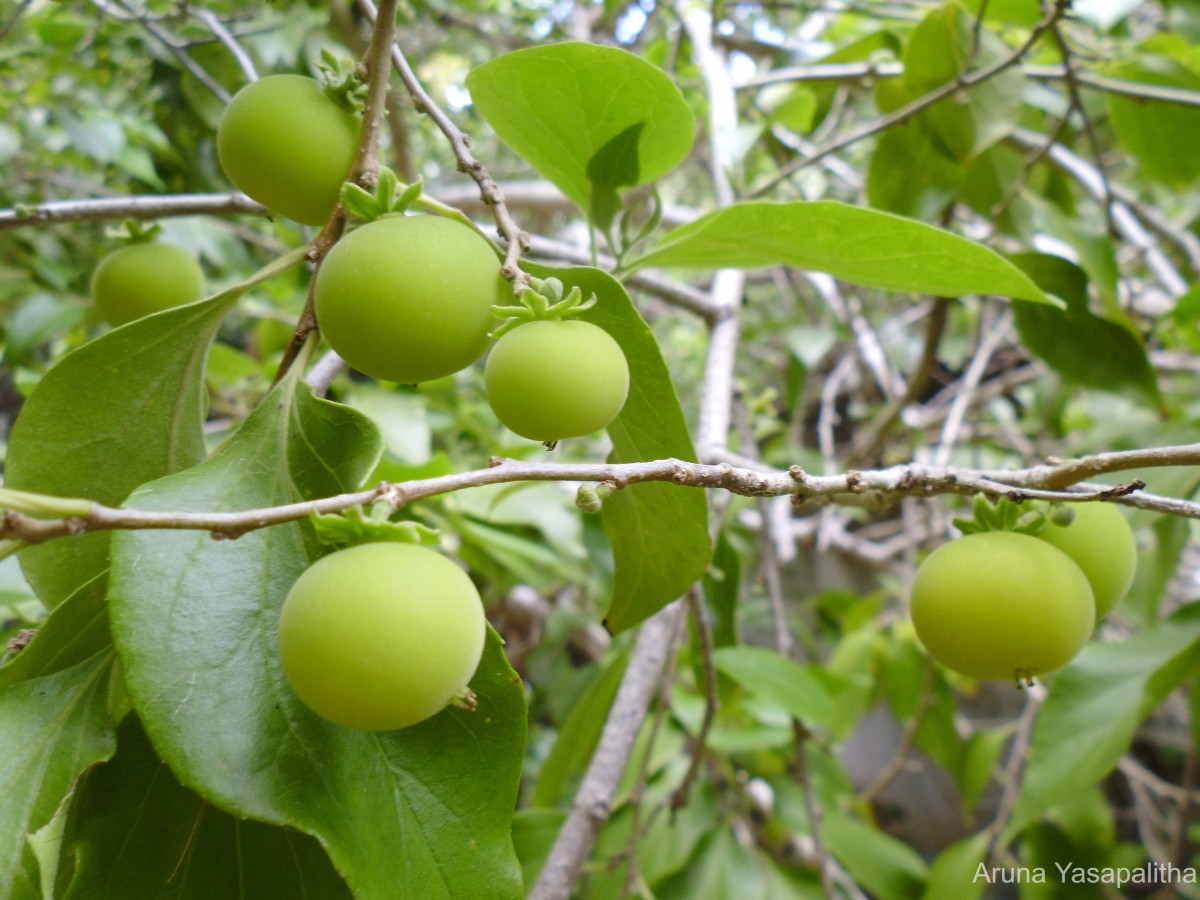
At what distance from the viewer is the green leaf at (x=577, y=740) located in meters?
1.32

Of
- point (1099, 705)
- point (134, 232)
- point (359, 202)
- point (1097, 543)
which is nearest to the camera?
point (359, 202)

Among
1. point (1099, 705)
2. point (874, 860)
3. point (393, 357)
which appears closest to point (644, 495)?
point (393, 357)

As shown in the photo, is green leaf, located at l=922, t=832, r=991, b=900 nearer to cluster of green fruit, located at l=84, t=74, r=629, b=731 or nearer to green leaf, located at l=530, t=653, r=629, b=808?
green leaf, located at l=530, t=653, r=629, b=808

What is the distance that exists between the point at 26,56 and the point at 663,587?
1949 mm

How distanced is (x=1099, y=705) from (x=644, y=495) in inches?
34.6

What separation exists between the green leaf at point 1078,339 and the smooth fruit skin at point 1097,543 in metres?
0.73

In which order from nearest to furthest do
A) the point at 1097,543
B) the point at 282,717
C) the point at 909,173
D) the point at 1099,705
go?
the point at 282,717 < the point at 1097,543 < the point at 1099,705 < the point at 909,173

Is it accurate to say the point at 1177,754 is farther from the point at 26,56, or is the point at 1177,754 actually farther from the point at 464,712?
the point at 26,56

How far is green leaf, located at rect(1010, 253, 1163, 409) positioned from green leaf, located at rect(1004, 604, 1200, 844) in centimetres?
38

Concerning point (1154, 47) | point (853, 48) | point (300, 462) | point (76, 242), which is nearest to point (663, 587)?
point (300, 462)

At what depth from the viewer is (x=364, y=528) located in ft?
1.56

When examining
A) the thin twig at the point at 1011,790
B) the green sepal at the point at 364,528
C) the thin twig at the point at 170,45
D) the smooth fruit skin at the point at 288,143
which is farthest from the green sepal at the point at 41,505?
the thin twig at the point at 1011,790

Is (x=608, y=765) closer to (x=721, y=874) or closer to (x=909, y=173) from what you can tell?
(x=721, y=874)

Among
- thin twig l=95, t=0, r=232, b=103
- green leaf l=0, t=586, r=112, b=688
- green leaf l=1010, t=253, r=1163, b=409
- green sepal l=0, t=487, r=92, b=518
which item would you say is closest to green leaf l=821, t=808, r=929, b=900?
green leaf l=1010, t=253, r=1163, b=409
